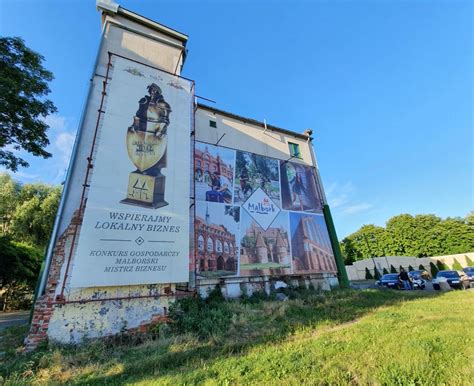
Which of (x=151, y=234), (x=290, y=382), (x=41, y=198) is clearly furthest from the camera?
(x=41, y=198)

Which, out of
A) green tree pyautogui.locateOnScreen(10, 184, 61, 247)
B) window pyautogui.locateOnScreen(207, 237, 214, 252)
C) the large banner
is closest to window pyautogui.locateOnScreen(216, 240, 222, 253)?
window pyautogui.locateOnScreen(207, 237, 214, 252)

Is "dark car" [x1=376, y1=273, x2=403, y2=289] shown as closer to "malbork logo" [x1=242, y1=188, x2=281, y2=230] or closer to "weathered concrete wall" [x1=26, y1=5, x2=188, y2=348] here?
"malbork logo" [x1=242, y1=188, x2=281, y2=230]

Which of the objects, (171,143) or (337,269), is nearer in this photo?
(171,143)

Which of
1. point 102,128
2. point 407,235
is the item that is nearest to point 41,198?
point 102,128

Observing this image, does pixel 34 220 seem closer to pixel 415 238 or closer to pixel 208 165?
pixel 208 165

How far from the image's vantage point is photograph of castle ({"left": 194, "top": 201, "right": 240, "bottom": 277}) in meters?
10.3

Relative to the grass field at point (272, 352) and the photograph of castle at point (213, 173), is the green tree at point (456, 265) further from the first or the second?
the photograph of castle at point (213, 173)

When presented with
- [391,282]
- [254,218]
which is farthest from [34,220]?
[391,282]

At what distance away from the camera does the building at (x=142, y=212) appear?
6.79m

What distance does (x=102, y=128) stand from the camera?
27.1ft

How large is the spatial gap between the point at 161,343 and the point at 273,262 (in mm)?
7083

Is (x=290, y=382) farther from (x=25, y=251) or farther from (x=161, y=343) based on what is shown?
(x=25, y=251)

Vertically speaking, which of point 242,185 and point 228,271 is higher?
point 242,185

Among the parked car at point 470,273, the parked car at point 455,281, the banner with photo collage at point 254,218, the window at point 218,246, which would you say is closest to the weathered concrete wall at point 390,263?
the parked car at point 470,273
